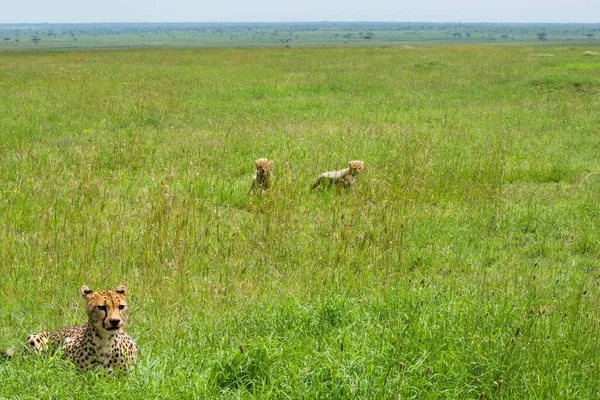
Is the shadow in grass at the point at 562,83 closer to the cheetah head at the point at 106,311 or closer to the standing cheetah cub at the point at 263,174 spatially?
the standing cheetah cub at the point at 263,174

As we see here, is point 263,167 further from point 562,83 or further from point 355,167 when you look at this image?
point 562,83

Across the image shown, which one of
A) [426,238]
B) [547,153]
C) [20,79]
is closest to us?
[426,238]

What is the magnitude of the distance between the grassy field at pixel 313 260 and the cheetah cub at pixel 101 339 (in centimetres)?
11

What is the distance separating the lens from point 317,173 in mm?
10281

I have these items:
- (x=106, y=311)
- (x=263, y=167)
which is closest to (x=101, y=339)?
(x=106, y=311)

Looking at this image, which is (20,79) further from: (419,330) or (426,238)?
(419,330)

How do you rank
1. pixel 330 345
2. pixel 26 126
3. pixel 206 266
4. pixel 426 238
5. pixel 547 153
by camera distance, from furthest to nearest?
pixel 26 126, pixel 547 153, pixel 426 238, pixel 206 266, pixel 330 345

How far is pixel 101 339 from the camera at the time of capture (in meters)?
4.00

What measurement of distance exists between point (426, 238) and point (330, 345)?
333cm

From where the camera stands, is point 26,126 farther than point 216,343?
Yes

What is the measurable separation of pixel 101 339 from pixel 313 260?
2727mm

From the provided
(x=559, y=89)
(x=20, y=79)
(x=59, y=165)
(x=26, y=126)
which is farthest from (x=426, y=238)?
(x=20, y=79)

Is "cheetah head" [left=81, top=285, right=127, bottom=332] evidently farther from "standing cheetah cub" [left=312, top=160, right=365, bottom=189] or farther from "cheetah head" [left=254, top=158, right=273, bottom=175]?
"standing cheetah cub" [left=312, top=160, right=365, bottom=189]

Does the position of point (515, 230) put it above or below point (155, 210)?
below
